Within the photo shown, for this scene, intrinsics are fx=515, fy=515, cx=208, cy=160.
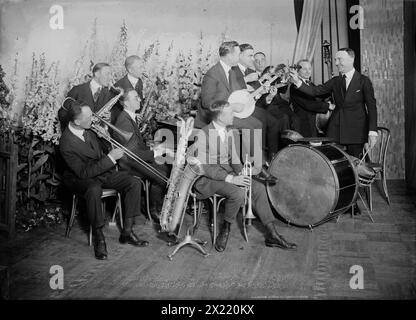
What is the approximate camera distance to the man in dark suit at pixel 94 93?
17.0 feet

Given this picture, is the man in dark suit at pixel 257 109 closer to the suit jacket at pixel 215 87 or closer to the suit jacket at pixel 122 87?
the suit jacket at pixel 215 87

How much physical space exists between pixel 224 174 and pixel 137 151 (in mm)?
1069

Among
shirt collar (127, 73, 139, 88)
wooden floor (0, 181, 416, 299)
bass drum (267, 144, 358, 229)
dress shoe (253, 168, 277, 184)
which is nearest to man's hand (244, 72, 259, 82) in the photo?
bass drum (267, 144, 358, 229)

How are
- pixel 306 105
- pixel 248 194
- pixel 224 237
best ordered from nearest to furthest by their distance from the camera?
1. pixel 224 237
2. pixel 248 194
3. pixel 306 105

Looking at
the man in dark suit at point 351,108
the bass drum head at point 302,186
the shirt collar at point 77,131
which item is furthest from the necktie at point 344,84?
the shirt collar at point 77,131

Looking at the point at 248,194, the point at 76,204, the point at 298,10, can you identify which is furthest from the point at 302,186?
the point at 298,10

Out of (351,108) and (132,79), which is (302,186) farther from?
(132,79)

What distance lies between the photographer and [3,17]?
18.4 ft

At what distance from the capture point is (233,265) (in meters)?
4.04

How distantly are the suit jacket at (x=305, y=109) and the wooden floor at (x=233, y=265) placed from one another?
1.29 meters

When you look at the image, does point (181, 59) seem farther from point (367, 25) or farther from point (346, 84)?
point (367, 25)

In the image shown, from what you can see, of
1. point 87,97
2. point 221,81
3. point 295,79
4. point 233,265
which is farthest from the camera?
point 295,79
